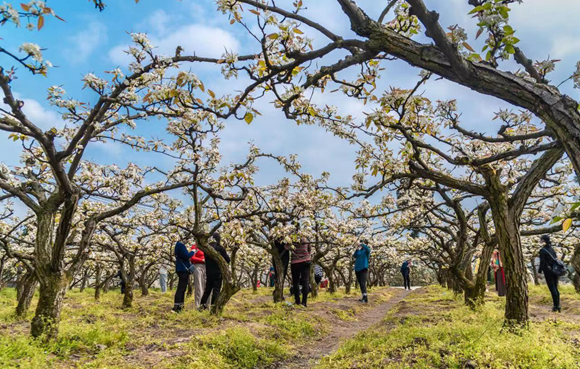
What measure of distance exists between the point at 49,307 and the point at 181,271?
4.78m

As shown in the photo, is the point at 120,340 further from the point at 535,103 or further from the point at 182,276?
the point at 535,103

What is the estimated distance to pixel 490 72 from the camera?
3.30m

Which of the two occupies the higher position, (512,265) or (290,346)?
(512,265)

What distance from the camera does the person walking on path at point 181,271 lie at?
10076 mm

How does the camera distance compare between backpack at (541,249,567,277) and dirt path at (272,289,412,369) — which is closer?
dirt path at (272,289,412,369)

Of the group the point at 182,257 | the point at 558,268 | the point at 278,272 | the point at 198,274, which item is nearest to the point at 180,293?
the point at 198,274

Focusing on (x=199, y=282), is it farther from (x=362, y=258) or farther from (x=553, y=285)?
(x=553, y=285)

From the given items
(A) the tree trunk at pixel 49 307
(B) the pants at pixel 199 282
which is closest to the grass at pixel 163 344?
(A) the tree trunk at pixel 49 307

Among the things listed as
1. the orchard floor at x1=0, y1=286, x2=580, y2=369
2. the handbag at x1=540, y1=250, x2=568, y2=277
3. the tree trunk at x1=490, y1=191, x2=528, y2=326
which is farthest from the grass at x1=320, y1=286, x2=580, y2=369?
the handbag at x1=540, y1=250, x2=568, y2=277

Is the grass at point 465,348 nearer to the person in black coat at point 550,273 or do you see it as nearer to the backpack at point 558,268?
the backpack at point 558,268

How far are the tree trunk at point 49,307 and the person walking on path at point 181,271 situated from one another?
425 centimetres

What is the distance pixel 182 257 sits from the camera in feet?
33.5

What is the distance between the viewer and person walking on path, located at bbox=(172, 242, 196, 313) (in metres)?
10.1

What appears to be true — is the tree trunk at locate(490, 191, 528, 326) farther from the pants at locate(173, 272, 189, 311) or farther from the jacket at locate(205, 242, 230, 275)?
the pants at locate(173, 272, 189, 311)
